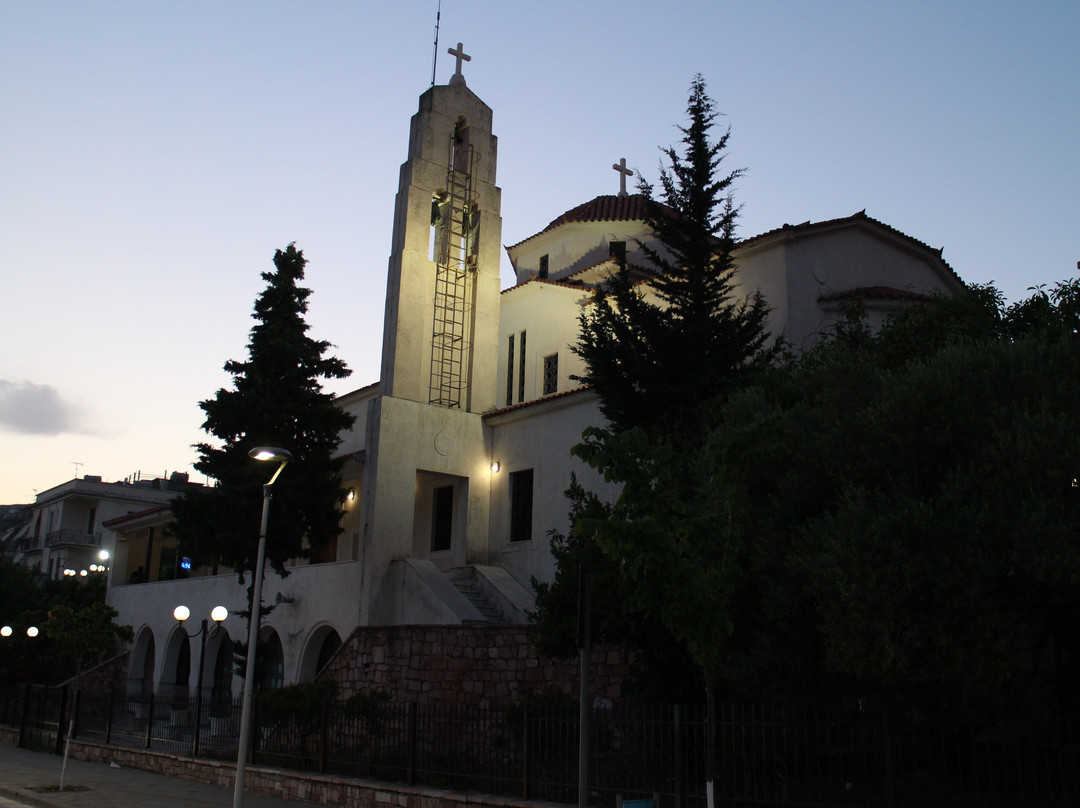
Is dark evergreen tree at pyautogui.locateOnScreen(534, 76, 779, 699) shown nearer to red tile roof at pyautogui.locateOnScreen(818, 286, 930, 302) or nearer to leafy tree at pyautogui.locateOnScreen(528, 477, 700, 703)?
leafy tree at pyautogui.locateOnScreen(528, 477, 700, 703)

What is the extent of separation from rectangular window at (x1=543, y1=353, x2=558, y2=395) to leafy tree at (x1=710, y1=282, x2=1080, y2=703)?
12403mm

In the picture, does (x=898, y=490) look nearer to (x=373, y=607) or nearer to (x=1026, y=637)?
(x=1026, y=637)

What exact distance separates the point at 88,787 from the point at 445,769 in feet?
23.8

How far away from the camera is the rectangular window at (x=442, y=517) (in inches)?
917

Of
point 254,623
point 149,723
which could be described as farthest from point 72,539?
point 254,623

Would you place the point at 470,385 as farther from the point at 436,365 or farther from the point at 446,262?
the point at 446,262

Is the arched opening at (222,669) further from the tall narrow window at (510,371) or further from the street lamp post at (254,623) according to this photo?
the street lamp post at (254,623)

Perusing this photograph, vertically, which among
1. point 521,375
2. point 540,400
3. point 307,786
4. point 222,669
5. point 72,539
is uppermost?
point 521,375

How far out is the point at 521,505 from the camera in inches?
848

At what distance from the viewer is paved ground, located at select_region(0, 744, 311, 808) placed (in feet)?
44.7

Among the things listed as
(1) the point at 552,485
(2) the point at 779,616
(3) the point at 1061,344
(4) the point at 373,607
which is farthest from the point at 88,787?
(3) the point at 1061,344

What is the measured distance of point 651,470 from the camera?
26.5 ft

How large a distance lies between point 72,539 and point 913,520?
50622 mm

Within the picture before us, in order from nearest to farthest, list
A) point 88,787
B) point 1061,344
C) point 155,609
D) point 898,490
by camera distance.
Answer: point 898,490, point 1061,344, point 88,787, point 155,609
